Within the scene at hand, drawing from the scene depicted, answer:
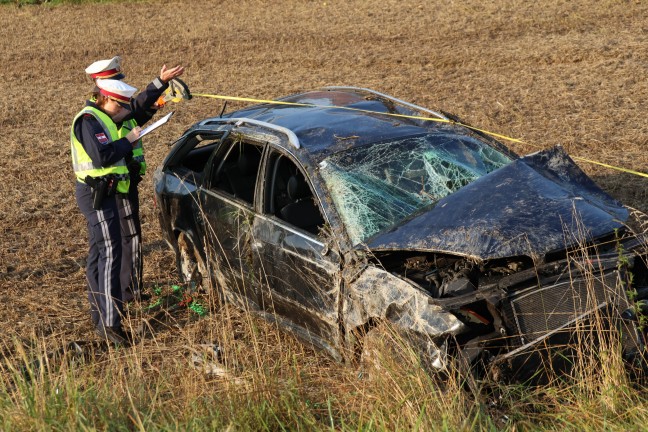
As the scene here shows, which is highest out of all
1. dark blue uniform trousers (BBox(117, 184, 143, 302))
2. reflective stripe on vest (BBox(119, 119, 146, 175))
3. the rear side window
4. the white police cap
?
the white police cap

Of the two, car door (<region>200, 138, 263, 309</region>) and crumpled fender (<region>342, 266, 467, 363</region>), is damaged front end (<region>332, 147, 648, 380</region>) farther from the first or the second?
car door (<region>200, 138, 263, 309</region>)

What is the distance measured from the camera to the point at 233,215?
20.5 ft

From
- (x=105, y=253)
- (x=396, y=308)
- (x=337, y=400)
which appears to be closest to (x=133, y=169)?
(x=105, y=253)

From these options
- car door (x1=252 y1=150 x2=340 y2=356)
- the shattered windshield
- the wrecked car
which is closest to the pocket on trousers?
the wrecked car

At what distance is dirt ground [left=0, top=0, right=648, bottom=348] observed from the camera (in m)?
8.46

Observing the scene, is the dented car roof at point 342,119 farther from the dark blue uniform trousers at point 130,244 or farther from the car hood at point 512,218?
the dark blue uniform trousers at point 130,244

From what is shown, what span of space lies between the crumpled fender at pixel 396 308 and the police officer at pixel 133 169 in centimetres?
236

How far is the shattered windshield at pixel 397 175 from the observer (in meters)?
5.48

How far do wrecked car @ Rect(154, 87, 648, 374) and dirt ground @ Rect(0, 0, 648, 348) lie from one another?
154 centimetres

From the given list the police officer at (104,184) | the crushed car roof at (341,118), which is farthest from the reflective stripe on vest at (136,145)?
the crushed car roof at (341,118)

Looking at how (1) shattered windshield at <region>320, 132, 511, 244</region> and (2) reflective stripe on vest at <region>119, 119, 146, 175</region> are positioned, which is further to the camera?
(2) reflective stripe on vest at <region>119, 119, 146, 175</region>

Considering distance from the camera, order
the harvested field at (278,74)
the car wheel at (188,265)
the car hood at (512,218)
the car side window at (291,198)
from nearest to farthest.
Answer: the car hood at (512,218) < the car side window at (291,198) < the car wheel at (188,265) < the harvested field at (278,74)

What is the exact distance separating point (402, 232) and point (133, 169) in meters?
2.63

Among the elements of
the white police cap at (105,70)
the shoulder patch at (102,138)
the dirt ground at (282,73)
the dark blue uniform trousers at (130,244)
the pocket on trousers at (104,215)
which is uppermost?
the white police cap at (105,70)
